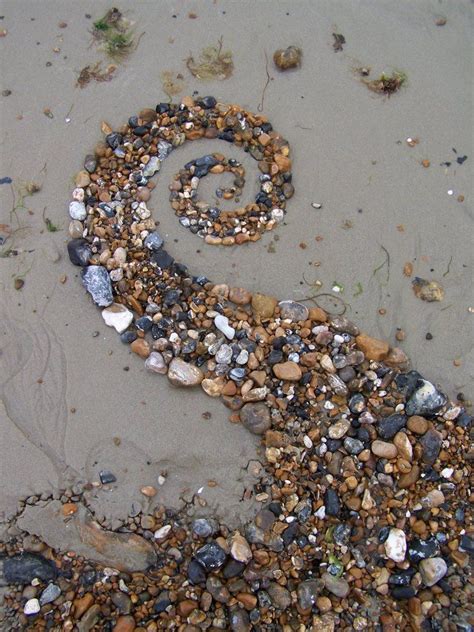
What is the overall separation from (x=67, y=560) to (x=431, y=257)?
326 cm

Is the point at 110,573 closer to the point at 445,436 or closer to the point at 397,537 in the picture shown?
the point at 397,537

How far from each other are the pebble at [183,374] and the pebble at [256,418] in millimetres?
371

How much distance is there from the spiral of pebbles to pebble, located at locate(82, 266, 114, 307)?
0.03 feet

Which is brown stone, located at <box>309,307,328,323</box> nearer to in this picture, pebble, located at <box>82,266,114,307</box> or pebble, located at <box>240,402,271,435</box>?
pebble, located at <box>240,402,271,435</box>

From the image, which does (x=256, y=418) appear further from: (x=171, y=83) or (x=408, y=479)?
(x=171, y=83)

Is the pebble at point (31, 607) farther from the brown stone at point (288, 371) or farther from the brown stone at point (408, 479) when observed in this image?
the brown stone at point (408, 479)

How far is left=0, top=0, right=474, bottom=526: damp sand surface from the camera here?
3.80 metres

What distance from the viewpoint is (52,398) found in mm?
3922

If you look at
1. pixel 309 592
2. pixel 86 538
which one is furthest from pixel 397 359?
pixel 86 538

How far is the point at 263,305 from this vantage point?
4.15 meters

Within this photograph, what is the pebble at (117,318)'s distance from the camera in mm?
4090

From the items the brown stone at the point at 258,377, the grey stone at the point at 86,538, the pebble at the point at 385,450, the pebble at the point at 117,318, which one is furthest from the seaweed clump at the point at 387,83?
the grey stone at the point at 86,538

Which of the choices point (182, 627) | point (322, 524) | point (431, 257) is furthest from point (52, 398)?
point (431, 257)

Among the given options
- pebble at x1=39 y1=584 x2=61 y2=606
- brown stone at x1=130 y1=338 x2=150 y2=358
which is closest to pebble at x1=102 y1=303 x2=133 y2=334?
brown stone at x1=130 y1=338 x2=150 y2=358
